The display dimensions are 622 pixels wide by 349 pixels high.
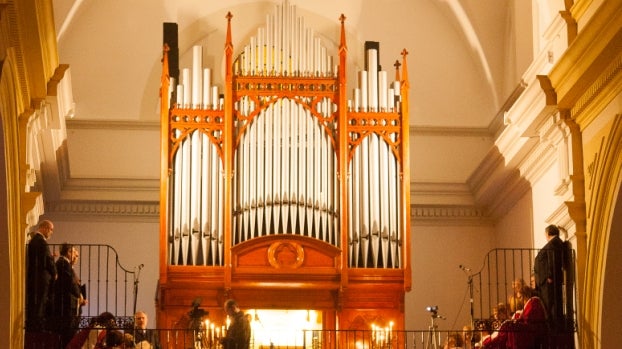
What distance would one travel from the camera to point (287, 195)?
18766 millimetres

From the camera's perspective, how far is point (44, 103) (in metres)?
15.8

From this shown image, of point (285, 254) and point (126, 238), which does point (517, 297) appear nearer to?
point (285, 254)

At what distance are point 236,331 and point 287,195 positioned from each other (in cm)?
347

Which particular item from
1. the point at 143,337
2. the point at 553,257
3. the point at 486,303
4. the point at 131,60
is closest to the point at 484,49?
the point at 486,303

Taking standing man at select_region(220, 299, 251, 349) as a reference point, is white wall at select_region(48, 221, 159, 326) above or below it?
above

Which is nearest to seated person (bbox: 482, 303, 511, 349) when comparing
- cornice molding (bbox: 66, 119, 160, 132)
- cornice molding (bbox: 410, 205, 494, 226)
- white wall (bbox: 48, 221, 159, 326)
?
cornice molding (bbox: 410, 205, 494, 226)

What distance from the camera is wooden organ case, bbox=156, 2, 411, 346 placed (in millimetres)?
18453

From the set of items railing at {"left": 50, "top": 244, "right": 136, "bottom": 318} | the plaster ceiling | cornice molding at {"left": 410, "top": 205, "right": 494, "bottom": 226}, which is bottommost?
railing at {"left": 50, "top": 244, "right": 136, "bottom": 318}

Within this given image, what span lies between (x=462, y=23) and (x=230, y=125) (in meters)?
4.70

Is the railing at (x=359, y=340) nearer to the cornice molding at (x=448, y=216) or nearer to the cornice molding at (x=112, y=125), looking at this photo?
the cornice molding at (x=448, y=216)

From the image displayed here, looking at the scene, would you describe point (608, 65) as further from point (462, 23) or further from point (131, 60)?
point (131, 60)

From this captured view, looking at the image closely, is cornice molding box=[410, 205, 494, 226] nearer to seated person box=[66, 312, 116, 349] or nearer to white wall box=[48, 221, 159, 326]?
white wall box=[48, 221, 159, 326]

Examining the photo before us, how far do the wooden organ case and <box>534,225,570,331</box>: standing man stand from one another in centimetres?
334

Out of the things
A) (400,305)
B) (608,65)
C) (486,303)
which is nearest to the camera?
(608,65)
